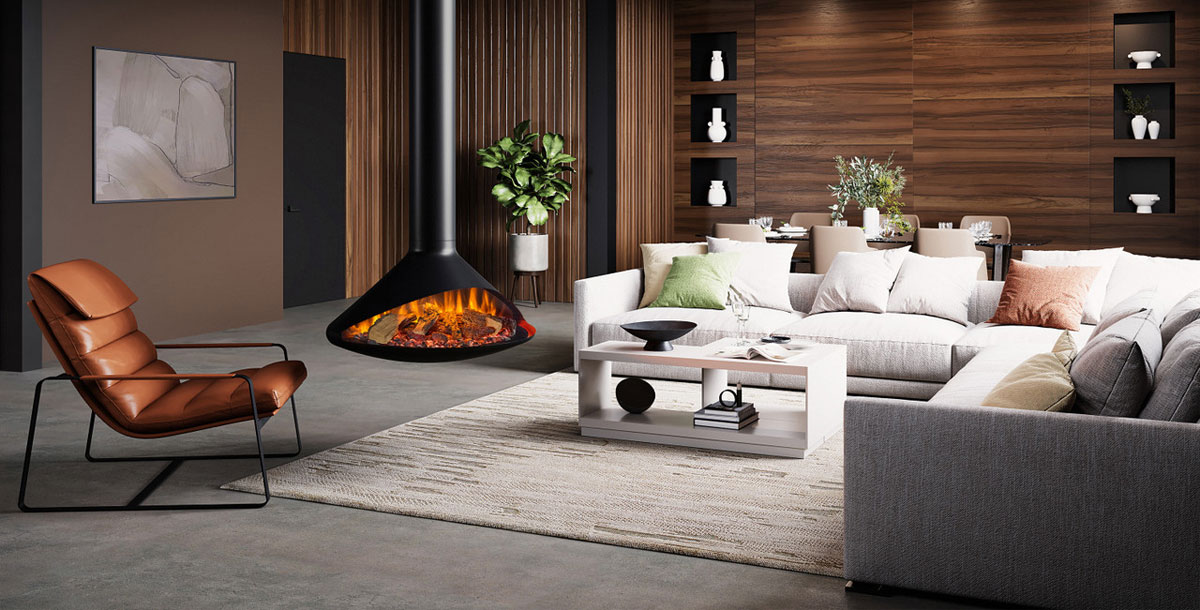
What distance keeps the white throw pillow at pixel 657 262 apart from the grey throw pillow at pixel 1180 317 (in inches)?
132

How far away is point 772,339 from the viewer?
533cm

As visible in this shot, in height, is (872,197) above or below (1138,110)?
below

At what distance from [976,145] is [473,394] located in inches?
237

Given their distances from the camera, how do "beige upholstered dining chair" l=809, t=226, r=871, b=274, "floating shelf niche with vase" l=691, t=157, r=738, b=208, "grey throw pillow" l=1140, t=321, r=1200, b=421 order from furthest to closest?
"floating shelf niche with vase" l=691, t=157, r=738, b=208 → "beige upholstered dining chair" l=809, t=226, r=871, b=274 → "grey throw pillow" l=1140, t=321, r=1200, b=421

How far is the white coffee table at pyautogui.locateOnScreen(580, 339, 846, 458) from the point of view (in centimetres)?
491

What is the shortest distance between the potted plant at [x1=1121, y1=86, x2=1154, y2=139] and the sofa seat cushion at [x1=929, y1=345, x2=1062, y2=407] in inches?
204

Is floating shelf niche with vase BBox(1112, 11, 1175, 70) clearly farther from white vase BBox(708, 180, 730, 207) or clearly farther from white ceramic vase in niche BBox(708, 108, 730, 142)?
white vase BBox(708, 180, 730, 207)

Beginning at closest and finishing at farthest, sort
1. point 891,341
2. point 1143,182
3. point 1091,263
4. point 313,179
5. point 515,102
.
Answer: point 891,341 < point 1091,263 < point 1143,182 < point 313,179 < point 515,102

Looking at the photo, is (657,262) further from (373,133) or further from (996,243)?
(373,133)

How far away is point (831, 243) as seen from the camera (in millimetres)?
8055

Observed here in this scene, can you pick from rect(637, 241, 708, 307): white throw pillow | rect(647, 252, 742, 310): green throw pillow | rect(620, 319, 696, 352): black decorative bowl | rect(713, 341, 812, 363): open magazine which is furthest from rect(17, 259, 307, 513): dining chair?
rect(637, 241, 708, 307): white throw pillow

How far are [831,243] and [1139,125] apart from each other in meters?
3.58

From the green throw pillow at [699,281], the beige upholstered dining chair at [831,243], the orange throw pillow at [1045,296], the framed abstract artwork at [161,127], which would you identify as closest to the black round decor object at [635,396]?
the green throw pillow at [699,281]

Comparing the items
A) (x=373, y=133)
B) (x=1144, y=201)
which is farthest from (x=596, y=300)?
(x=1144, y=201)
